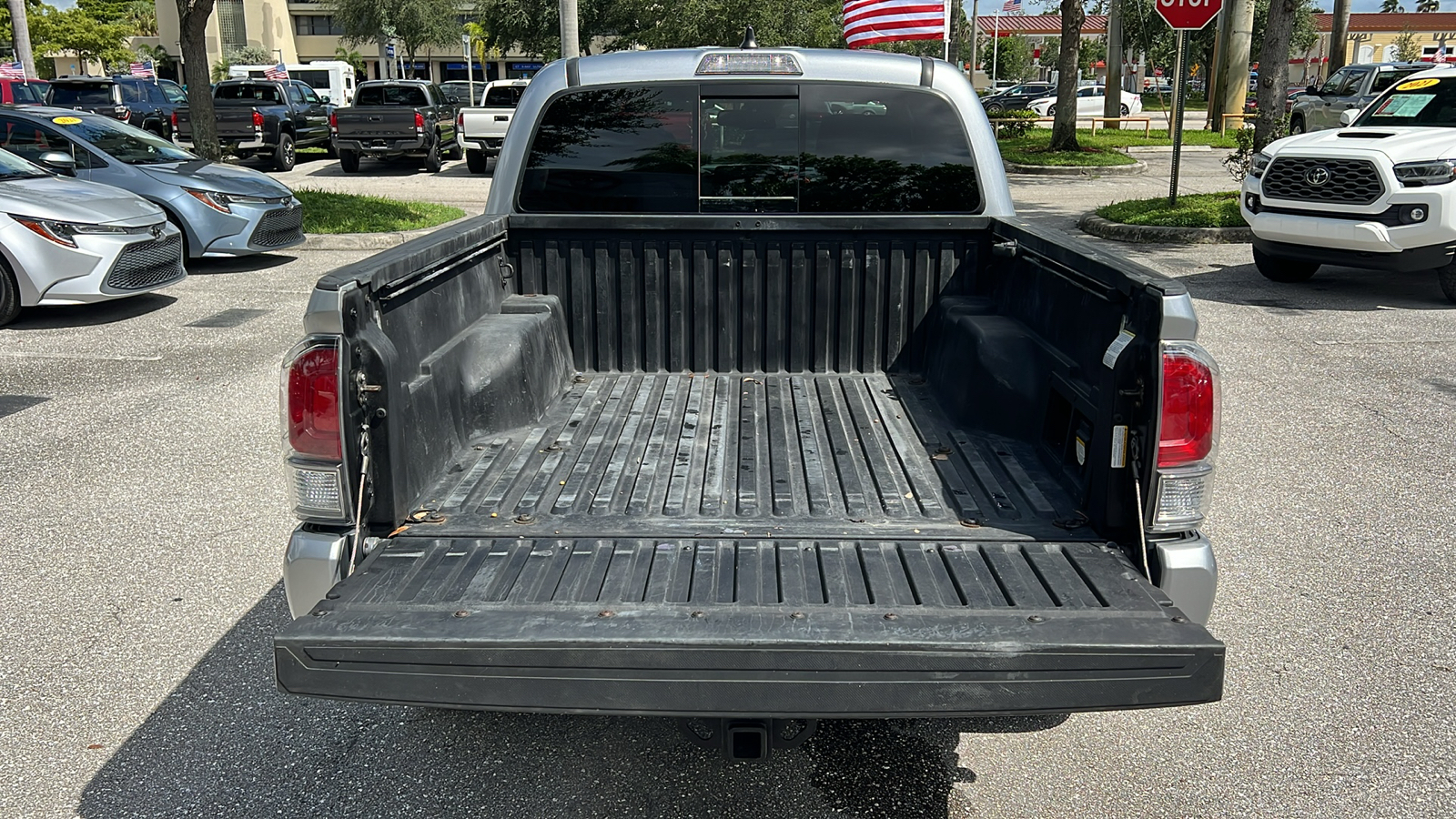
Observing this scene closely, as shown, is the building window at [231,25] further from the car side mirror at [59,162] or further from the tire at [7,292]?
the tire at [7,292]

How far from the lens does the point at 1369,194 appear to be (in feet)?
33.0

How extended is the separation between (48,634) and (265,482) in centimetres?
171

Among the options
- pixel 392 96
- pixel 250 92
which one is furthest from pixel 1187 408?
pixel 250 92

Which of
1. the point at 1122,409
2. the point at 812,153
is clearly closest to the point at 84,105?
the point at 812,153

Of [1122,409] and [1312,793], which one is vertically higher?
[1122,409]

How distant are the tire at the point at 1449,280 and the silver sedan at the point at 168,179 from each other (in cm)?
1182

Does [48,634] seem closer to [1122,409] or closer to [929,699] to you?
[929,699]

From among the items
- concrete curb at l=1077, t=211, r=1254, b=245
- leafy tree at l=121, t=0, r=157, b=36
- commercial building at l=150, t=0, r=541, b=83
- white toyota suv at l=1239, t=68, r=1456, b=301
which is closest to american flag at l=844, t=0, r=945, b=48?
concrete curb at l=1077, t=211, r=1254, b=245

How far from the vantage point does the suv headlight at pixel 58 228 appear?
31.2 feet

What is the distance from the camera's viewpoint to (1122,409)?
118 inches

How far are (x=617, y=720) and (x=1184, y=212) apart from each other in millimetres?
13060

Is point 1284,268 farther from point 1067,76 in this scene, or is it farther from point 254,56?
point 254,56

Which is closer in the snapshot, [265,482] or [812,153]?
[812,153]

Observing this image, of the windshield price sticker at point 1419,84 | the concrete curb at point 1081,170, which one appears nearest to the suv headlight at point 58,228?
the windshield price sticker at point 1419,84
